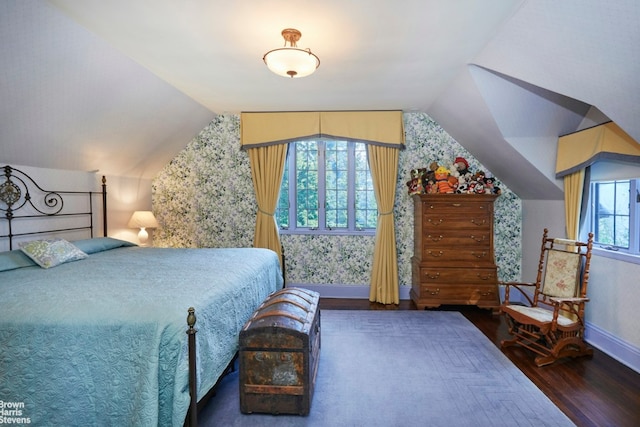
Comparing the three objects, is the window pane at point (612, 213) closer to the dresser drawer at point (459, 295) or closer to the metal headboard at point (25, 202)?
the dresser drawer at point (459, 295)

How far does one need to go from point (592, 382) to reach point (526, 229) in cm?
243

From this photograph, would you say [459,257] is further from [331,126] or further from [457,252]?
[331,126]

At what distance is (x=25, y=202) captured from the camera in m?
3.34

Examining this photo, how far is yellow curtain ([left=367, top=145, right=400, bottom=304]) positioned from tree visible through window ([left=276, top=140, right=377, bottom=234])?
0.26 metres

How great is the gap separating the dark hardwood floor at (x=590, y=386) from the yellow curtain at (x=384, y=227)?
157cm

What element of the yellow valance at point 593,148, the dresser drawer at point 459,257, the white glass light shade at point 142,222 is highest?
the yellow valance at point 593,148

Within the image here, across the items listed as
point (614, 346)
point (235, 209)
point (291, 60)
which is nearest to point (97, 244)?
point (235, 209)

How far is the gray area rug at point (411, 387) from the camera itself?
225 cm

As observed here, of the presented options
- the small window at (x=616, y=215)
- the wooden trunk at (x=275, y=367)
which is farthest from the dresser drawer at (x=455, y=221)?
the wooden trunk at (x=275, y=367)

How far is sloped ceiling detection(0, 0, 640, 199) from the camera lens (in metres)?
2.30

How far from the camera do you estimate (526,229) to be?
4746mm

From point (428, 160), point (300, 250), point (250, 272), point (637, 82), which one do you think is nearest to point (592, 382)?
point (637, 82)

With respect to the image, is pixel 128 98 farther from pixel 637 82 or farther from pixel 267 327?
pixel 637 82

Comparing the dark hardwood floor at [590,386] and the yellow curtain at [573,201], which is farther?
the yellow curtain at [573,201]
